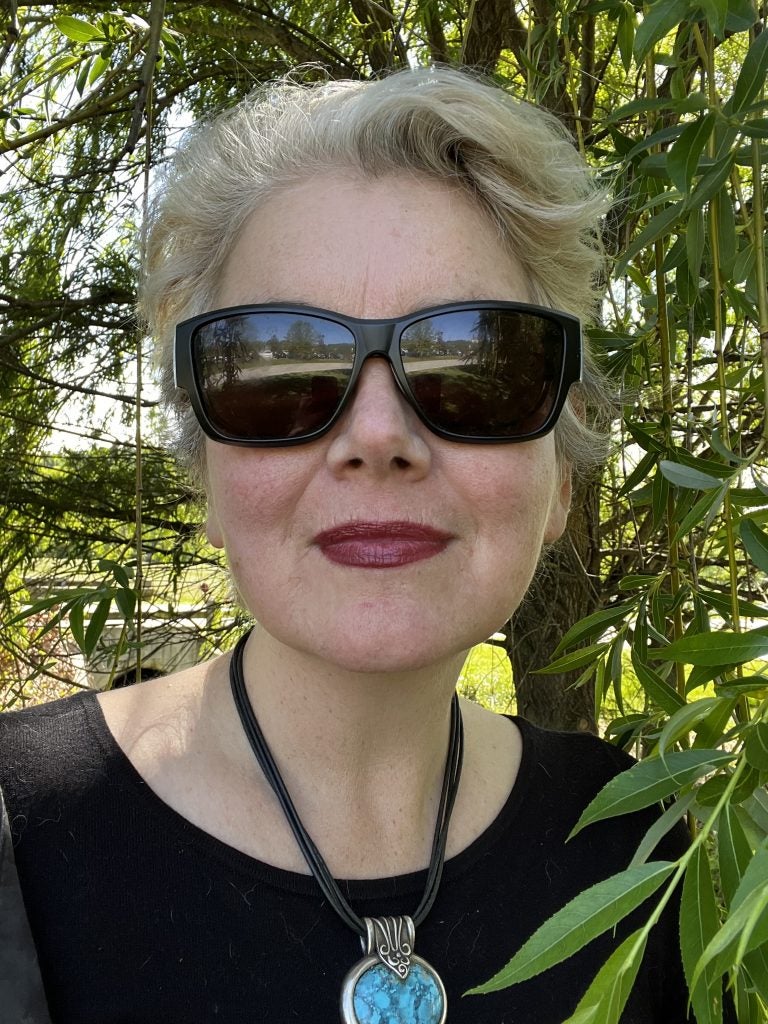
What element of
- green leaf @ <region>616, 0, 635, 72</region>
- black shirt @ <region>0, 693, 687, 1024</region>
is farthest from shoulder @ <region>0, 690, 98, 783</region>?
green leaf @ <region>616, 0, 635, 72</region>

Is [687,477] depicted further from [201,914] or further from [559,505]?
[201,914]

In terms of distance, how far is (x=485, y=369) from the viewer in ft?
3.55

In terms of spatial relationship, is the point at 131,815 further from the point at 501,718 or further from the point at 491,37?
the point at 491,37

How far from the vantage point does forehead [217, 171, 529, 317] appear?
3.42 feet

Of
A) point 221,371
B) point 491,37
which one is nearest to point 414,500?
point 221,371

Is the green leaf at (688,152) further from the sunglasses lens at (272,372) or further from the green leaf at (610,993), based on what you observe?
the green leaf at (610,993)

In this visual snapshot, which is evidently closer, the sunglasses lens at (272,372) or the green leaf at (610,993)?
the green leaf at (610,993)

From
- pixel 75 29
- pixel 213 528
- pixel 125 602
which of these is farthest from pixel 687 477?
pixel 75 29

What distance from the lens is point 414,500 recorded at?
3.39 ft

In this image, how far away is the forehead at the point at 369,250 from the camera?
1.04 m

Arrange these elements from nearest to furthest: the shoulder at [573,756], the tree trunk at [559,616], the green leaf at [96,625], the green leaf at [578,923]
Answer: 1. the green leaf at [578,923]
2. the shoulder at [573,756]
3. the green leaf at [96,625]
4. the tree trunk at [559,616]

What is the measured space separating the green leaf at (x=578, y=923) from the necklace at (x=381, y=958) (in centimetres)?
44

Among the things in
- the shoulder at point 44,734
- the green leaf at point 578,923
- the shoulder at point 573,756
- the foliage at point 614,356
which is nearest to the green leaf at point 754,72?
the foliage at point 614,356

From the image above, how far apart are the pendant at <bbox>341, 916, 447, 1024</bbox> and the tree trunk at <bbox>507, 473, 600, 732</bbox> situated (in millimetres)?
1500
